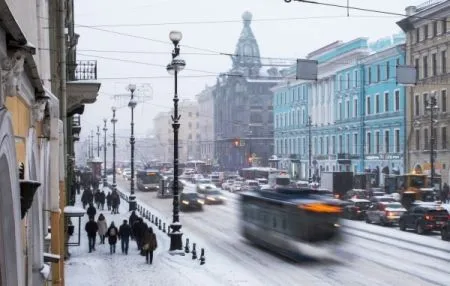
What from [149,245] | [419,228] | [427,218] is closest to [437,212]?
[427,218]

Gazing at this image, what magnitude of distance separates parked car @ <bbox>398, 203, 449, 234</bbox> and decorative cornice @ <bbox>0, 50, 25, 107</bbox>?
1061 inches

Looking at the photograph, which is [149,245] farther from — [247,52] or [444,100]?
[247,52]

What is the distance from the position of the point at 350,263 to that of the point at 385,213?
13.8m

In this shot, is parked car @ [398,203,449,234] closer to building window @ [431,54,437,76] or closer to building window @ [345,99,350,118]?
building window @ [431,54,437,76]

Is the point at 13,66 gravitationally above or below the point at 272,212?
above

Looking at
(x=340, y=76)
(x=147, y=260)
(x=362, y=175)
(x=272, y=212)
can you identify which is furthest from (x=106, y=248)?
(x=340, y=76)

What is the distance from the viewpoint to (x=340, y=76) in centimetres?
7088

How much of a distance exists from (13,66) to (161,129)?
142051 millimetres

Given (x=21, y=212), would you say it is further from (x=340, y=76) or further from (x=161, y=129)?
(x=161, y=129)

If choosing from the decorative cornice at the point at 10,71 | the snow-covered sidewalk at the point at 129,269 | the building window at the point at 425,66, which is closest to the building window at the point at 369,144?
the building window at the point at 425,66

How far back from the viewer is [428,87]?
56469mm

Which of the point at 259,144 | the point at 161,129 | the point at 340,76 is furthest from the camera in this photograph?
the point at 161,129

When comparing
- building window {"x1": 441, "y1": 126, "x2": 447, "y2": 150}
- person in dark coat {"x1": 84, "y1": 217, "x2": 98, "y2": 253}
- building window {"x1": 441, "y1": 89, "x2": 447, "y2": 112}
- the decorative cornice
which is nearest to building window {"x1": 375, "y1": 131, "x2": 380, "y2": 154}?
building window {"x1": 441, "y1": 126, "x2": 447, "y2": 150}

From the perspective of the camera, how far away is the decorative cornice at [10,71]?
15.5ft
